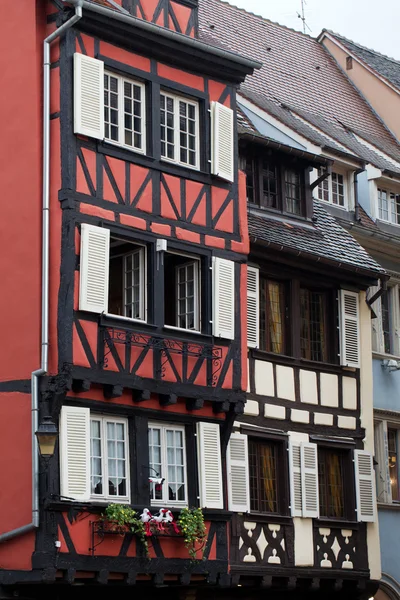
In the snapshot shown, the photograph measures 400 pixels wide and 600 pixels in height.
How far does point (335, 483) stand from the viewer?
88.4ft

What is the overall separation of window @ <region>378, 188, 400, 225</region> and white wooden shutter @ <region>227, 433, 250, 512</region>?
801 centimetres

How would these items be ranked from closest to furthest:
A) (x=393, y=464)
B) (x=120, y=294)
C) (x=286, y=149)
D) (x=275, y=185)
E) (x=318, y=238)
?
(x=120, y=294), (x=286, y=149), (x=275, y=185), (x=318, y=238), (x=393, y=464)

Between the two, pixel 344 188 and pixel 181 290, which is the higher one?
pixel 344 188

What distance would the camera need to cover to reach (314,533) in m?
25.9

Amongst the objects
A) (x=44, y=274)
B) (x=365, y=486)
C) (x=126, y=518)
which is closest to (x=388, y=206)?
(x=365, y=486)

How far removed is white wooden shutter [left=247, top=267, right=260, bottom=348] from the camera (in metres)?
25.3

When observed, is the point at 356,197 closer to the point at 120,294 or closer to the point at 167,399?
the point at 120,294

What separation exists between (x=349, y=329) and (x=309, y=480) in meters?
2.97

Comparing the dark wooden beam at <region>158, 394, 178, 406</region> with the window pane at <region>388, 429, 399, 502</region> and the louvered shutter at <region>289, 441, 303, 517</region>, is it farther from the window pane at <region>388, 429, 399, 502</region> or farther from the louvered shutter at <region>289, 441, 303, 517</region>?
the window pane at <region>388, 429, 399, 502</region>

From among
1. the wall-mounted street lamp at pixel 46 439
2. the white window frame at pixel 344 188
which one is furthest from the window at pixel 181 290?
the white window frame at pixel 344 188

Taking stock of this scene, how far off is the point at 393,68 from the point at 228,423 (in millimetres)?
16869

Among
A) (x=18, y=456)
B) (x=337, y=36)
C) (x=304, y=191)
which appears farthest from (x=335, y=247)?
(x=337, y=36)

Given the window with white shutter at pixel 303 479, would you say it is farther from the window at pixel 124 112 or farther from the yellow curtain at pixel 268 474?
the window at pixel 124 112

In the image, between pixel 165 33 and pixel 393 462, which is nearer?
pixel 165 33
